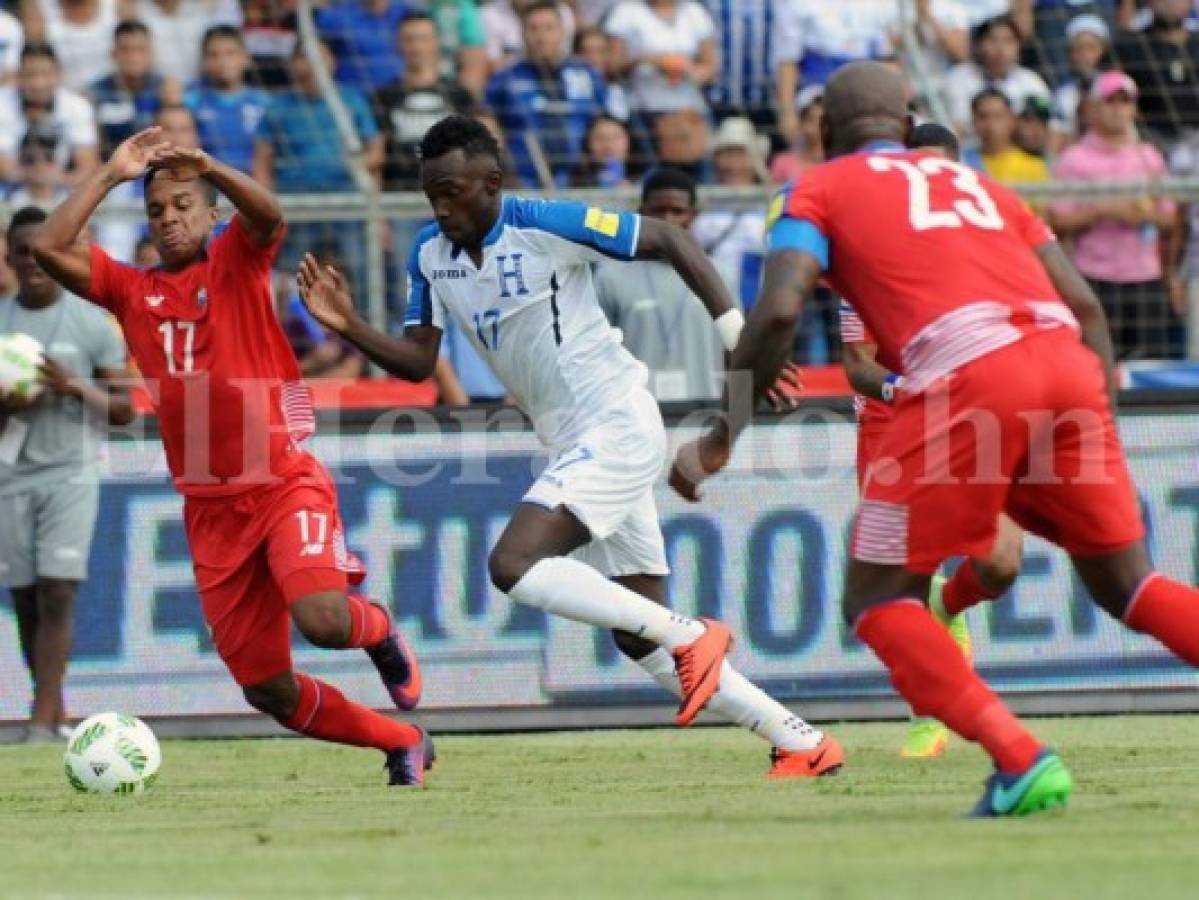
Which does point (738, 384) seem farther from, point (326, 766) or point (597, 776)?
point (326, 766)

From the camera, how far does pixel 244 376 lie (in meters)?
9.73

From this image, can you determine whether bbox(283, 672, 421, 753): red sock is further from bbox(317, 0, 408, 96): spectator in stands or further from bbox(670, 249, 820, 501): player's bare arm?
bbox(317, 0, 408, 96): spectator in stands

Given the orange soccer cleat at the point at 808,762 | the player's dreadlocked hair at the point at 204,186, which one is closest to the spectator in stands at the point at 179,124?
the player's dreadlocked hair at the point at 204,186

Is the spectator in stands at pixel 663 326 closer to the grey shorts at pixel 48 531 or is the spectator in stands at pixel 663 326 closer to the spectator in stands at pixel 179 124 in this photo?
the grey shorts at pixel 48 531

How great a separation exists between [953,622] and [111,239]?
692 cm

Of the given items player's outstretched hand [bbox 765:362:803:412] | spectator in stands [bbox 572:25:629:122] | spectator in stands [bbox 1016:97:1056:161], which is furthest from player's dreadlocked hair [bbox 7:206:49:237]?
spectator in stands [bbox 1016:97:1056:161]

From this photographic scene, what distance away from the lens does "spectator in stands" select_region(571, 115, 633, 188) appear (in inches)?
626

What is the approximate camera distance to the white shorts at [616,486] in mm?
9258

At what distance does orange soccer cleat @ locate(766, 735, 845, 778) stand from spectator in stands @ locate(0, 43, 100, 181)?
798 centimetres

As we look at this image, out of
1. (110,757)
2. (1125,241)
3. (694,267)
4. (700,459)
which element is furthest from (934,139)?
(1125,241)

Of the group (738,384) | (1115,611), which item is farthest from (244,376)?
(1115,611)

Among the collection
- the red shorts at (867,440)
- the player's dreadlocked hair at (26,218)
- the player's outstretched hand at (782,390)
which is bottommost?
the red shorts at (867,440)

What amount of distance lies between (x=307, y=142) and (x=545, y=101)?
1625mm

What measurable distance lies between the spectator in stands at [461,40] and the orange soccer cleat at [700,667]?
26.9 feet
